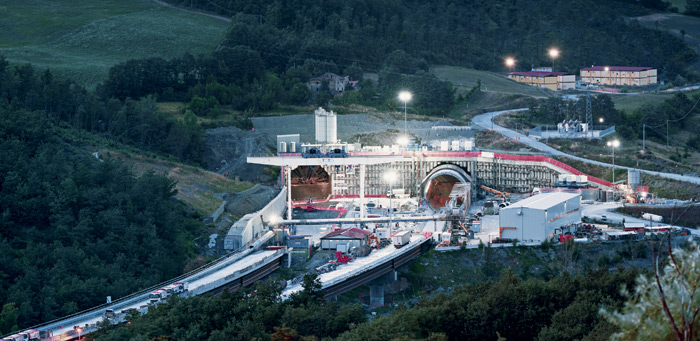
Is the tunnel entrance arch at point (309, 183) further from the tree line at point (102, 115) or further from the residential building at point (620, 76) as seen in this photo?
the residential building at point (620, 76)

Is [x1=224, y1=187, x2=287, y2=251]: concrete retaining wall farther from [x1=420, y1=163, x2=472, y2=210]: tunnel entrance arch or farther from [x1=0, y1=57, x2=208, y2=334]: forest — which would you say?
[x1=420, y1=163, x2=472, y2=210]: tunnel entrance arch

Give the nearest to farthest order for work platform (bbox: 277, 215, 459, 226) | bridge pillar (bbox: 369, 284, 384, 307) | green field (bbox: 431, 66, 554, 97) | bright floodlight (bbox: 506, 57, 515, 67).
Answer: bridge pillar (bbox: 369, 284, 384, 307)
work platform (bbox: 277, 215, 459, 226)
green field (bbox: 431, 66, 554, 97)
bright floodlight (bbox: 506, 57, 515, 67)

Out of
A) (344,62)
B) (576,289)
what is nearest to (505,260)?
(576,289)

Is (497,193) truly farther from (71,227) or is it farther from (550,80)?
(550,80)

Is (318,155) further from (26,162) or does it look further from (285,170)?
(26,162)

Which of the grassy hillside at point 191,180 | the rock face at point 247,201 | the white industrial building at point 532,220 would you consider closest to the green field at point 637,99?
the white industrial building at point 532,220

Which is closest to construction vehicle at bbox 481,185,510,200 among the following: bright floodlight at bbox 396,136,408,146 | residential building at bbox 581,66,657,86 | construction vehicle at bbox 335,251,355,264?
bright floodlight at bbox 396,136,408,146
